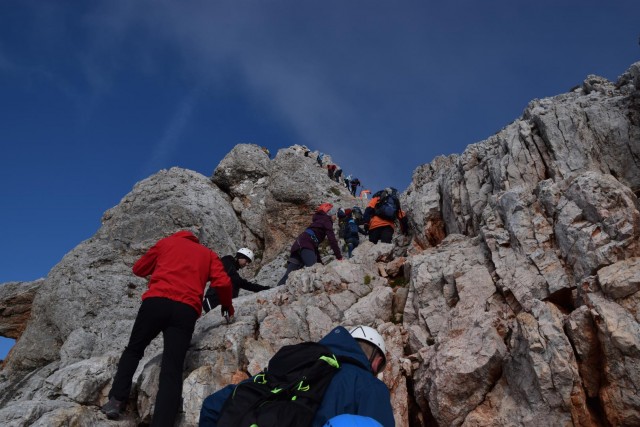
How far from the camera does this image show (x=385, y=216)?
67.5ft

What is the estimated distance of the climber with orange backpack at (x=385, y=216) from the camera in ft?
67.2

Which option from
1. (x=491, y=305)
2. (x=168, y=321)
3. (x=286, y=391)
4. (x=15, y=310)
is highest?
(x=15, y=310)

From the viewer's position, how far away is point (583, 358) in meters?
9.20

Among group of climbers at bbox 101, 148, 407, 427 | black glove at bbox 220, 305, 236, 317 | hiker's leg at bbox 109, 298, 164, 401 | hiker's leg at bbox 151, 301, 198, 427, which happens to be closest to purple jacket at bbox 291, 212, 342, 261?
group of climbers at bbox 101, 148, 407, 427

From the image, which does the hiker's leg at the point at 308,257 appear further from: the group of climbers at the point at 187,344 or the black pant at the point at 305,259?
the group of climbers at the point at 187,344

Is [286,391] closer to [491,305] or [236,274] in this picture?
[491,305]

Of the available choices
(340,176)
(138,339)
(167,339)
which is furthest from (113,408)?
(340,176)

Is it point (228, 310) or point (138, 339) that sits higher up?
point (228, 310)

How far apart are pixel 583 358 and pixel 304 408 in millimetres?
6846

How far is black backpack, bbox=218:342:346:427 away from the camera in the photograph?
5.04 metres

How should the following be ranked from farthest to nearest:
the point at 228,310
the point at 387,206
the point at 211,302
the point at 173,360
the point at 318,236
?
1. the point at 387,206
2. the point at 318,236
3. the point at 211,302
4. the point at 228,310
5. the point at 173,360

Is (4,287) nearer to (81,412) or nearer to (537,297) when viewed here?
(81,412)

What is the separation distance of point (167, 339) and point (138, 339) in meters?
0.65

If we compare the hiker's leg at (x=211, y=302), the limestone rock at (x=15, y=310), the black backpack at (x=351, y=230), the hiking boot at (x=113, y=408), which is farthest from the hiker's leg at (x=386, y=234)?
the limestone rock at (x=15, y=310)
